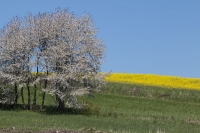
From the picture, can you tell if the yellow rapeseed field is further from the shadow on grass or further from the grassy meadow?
the shadow on grass

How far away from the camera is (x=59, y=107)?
160 feet

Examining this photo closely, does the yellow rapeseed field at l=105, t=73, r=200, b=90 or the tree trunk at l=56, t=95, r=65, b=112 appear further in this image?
the yellow rapeseed field at l=105, t=73, r=200, b=90

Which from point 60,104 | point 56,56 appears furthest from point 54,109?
point 56,56

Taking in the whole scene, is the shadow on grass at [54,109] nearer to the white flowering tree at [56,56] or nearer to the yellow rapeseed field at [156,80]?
the white flowering tree at [56,56]

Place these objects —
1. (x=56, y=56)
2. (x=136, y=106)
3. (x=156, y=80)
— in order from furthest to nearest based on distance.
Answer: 1. (x=156, y=80)
2. (x=136, y=106)
3. (x=56, y=56)

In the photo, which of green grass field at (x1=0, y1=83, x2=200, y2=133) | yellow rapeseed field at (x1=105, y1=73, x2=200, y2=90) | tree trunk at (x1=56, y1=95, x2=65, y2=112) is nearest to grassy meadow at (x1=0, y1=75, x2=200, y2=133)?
green grass field at (x1=0, y1=83, x2=200, y2=133)

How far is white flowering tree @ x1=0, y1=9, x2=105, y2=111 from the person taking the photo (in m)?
47.4

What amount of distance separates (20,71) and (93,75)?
7.82 metres

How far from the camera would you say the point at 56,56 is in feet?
156

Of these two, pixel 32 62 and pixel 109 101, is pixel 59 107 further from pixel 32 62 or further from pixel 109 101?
pixel 109 101

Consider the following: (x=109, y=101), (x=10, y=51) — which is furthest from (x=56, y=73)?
(x=109, y=101)

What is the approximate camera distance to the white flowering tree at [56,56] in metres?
47.4

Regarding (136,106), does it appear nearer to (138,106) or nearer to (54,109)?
(138,106)

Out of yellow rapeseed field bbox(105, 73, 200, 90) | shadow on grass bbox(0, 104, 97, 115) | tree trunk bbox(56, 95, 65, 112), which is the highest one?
yellow rapeseed field bbox(105, 73, 200, 90)
